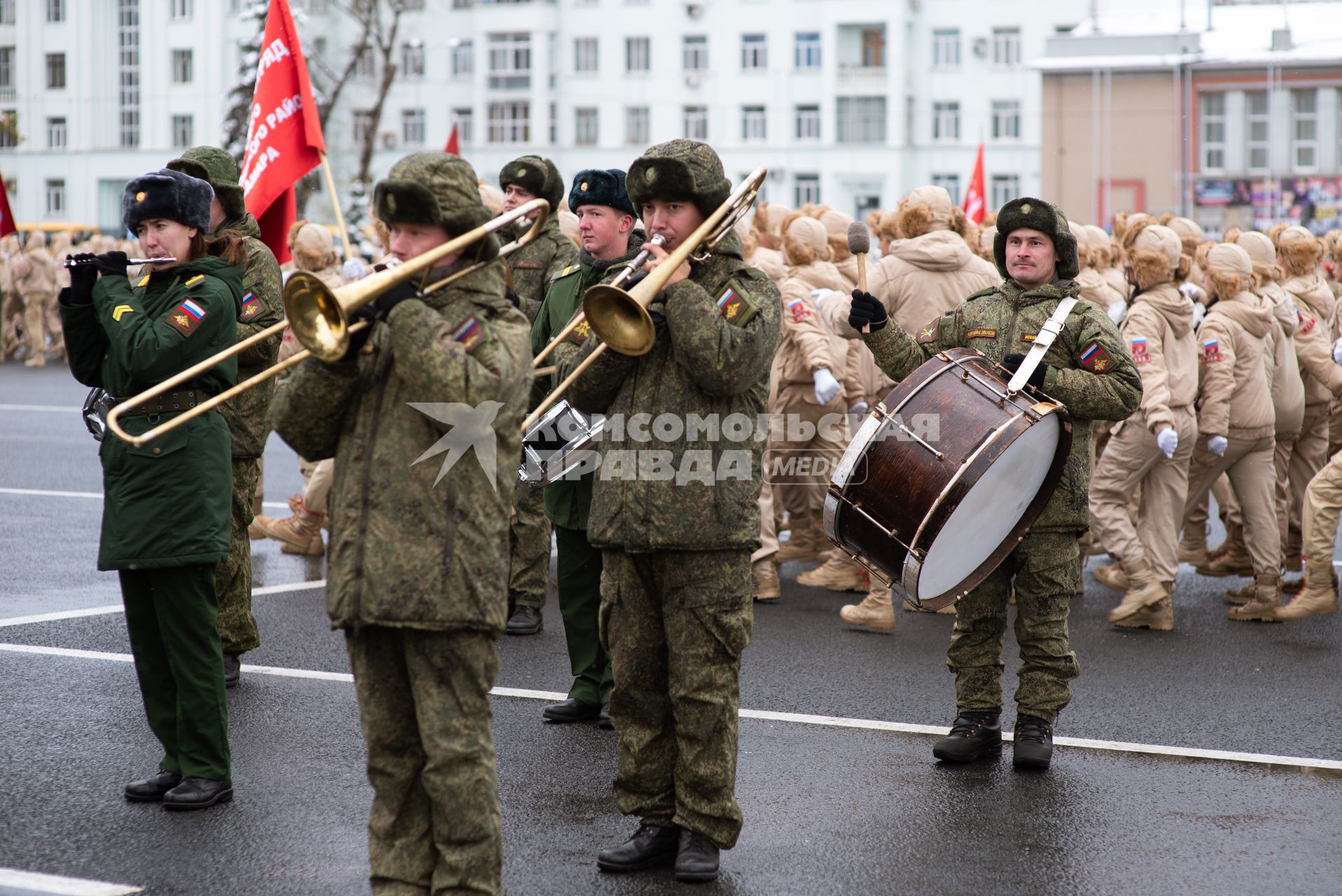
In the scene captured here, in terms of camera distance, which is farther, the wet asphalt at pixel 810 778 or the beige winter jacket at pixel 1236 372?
the beige winter jacket at pixel 1236 372

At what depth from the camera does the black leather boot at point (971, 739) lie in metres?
6.04

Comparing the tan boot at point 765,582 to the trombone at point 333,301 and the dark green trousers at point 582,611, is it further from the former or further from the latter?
the trombone at point 333,301

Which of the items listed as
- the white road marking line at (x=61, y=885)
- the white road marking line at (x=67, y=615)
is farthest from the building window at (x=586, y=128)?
the white road marking line at (x=61, y=885)

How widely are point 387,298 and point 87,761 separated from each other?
9.23 ft

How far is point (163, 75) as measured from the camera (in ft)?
222

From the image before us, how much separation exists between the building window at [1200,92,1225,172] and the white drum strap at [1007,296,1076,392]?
40.1 meters

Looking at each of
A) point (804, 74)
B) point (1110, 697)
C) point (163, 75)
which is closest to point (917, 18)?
point (804, 74)

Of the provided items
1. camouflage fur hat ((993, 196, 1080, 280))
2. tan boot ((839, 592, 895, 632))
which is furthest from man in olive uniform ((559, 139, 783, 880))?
tan boot ((839, 592, 895, 632))

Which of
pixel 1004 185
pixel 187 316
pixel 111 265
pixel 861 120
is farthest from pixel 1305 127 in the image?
pixel 111 265

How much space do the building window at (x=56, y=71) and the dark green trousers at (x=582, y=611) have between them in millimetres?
69138

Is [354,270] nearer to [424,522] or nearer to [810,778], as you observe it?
[810,778]

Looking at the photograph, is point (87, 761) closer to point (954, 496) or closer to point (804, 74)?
point (954, 496)

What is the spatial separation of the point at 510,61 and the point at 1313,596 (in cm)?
6187

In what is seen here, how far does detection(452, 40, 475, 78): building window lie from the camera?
67.9 metres
